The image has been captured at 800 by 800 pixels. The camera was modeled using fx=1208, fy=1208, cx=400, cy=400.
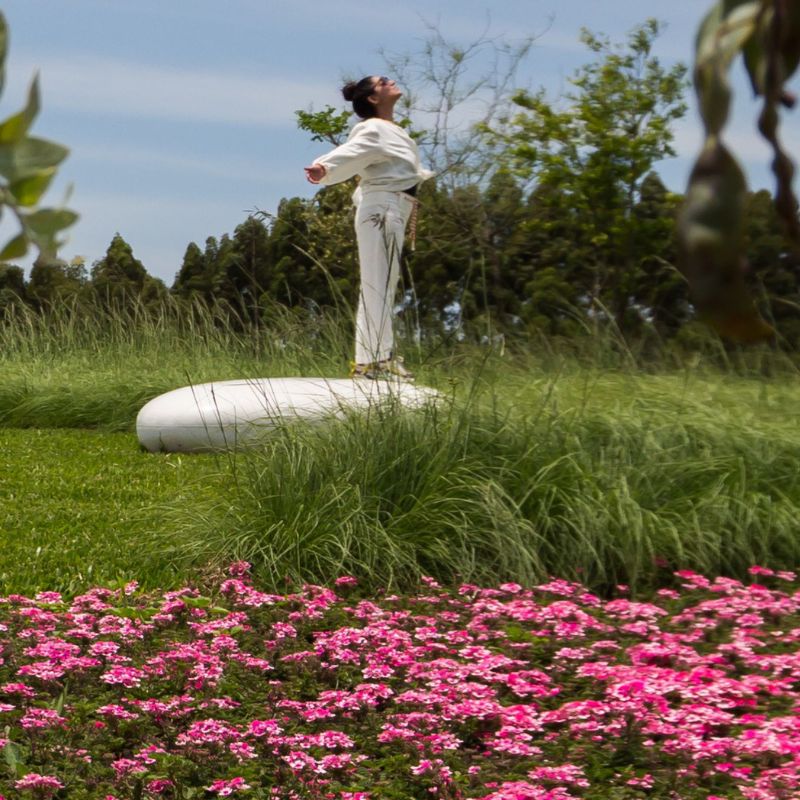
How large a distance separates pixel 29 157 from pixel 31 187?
1cm

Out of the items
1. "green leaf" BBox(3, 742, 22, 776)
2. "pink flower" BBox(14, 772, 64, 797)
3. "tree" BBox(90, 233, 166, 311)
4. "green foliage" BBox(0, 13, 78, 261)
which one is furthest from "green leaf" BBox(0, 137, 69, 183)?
"tree" BBox(90, 233, 166, 311)

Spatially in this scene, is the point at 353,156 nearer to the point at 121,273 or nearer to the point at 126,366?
the point at 126,366

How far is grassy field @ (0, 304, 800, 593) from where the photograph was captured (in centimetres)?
482

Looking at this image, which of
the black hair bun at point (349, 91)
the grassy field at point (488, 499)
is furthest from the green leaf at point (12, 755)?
the black hair bun at point (349, 91)

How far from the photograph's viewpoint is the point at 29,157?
0.37 m

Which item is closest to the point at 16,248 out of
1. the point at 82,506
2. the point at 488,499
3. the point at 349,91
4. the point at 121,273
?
the point at 488,499

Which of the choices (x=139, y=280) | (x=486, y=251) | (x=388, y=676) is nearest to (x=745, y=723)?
(x=388, y=676)

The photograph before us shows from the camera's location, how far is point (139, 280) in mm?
19016

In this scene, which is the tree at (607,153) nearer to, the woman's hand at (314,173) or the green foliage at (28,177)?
A: the woman's hand at (314,173)

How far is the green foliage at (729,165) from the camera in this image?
0.88 feet

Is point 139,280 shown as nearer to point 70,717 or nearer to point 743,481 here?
point 743,481

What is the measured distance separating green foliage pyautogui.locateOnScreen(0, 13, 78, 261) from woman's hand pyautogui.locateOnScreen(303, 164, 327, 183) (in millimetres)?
7663

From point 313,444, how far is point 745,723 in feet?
8.08

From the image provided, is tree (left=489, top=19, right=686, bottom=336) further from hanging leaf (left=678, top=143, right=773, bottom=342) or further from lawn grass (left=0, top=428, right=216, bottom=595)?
hanging leaf (left=678, top=143, right=773, bottom=342)
